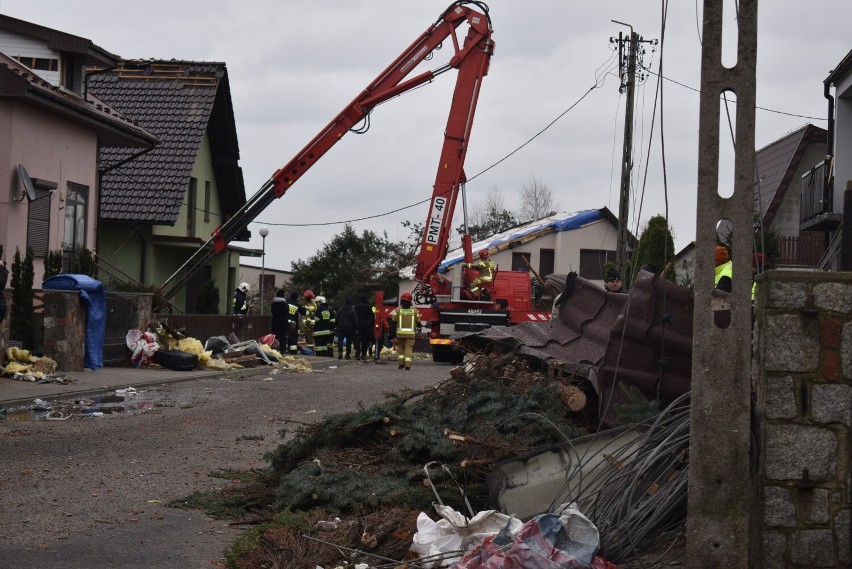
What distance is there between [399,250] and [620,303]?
5759 centimetres

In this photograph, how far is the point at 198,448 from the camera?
11.0m

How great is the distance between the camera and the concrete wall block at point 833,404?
5734mm

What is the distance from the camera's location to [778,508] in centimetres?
573

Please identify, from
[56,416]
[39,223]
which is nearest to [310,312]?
[39,223]

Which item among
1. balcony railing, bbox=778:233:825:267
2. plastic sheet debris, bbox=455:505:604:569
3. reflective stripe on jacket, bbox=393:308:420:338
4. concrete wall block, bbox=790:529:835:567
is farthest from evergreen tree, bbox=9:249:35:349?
balcony railing, bbox=778:233:825:267

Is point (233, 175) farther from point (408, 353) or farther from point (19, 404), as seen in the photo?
point (19, 404)

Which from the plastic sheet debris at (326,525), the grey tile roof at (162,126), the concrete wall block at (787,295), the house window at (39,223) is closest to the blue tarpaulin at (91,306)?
the house window at (39,223)

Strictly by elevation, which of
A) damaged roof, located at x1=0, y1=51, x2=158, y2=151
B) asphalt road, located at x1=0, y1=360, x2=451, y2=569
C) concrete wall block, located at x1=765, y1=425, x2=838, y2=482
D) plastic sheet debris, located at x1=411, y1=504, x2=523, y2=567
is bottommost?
asphalt road, located at x1=0, y1=360, x2=451, y2=569

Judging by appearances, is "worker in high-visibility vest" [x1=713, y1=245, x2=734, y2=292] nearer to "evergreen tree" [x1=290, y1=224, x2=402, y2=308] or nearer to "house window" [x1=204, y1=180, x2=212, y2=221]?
"house window" [x1=204, y1=180, x2=212, y2=221]

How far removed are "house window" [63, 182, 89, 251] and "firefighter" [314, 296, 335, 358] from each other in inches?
286

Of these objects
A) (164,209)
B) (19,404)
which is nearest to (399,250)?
(164,209)

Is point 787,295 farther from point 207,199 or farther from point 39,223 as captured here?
point 207,199

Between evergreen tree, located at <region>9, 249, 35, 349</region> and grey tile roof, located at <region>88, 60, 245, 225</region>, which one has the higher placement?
grey tile roof, located at <region>88, 60, 245, 225</region>

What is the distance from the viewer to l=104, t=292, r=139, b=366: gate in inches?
860
